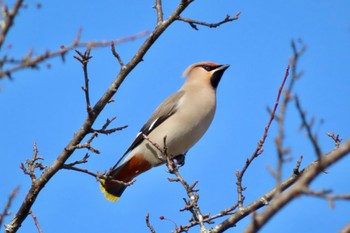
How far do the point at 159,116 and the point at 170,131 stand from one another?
0.32m

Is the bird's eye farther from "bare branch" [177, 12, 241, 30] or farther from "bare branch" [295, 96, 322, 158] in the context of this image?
"bare branch" [295, 96, 322, 158]

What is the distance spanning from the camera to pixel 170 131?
5613 millimetres

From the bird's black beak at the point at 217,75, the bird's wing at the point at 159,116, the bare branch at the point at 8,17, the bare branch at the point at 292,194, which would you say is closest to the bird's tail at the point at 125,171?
the bird's wing at the point at 159,116

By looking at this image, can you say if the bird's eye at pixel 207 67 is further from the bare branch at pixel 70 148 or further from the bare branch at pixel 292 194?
the bare branch at pixel 292 194

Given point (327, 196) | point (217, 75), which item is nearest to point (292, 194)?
point (327, 196)

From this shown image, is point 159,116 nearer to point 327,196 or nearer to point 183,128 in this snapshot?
point 183,128

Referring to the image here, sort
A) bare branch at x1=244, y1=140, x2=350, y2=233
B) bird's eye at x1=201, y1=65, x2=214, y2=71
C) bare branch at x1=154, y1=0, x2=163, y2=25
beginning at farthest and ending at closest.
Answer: bird's eye at x1=201, y1=65, x2=214, y2=71 → bare branch at x1=154, y1=0, x2=163, y2=25 → bare branch at x1=244, y1=140, x2=350, y2=233

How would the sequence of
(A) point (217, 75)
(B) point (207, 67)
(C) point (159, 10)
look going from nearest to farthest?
(C) point (159, 10)
(A) point (217, 75)
(B) point (207, 67)

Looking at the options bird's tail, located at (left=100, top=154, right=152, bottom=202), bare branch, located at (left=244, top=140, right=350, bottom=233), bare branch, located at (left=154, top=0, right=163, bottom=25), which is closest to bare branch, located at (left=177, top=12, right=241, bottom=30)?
bare branch, located at (left=154, top=0, right=163, bottom=25)

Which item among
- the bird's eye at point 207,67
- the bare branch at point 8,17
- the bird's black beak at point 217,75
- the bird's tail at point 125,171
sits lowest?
the bare branch at point 8,17

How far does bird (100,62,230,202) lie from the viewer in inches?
219

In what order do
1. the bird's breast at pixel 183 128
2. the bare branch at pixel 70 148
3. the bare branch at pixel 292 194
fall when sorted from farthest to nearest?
the bird's breast at pixel 183 128 → the bare branch at pixel 70 148 → the bare branch at pixel 292 194

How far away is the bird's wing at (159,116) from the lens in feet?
18.9

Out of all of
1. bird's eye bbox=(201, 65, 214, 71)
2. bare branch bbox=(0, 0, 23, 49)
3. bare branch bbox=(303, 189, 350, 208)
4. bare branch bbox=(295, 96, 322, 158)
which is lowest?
bare branch bbox=(303, 189, 350, 208)
